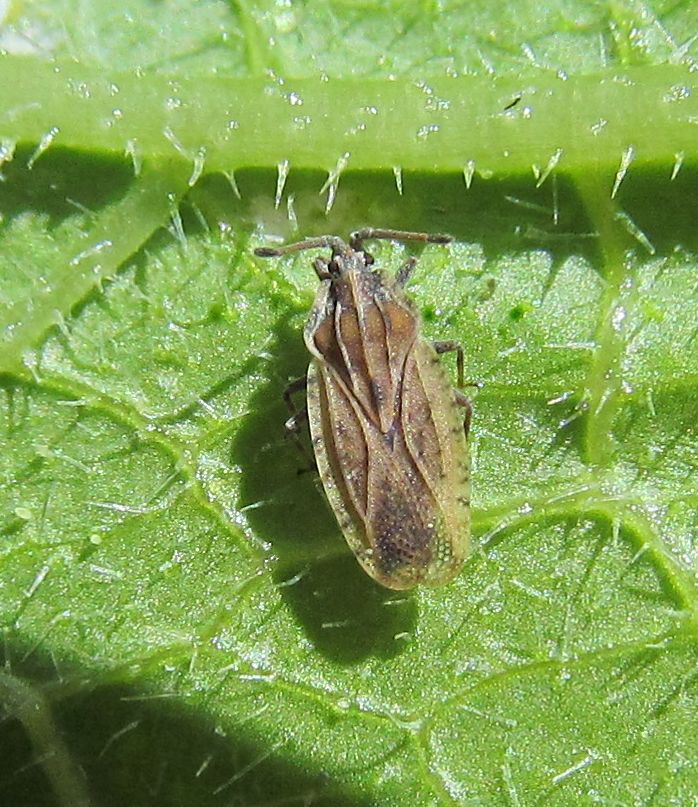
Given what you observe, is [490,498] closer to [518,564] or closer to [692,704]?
[518,564]

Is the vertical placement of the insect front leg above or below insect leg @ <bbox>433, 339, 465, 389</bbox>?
below

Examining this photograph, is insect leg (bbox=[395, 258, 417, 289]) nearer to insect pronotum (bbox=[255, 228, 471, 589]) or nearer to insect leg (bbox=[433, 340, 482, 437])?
insect pronotum (bbox=[255, 228, 471, 589])

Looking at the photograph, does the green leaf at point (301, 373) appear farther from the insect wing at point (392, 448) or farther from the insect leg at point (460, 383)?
the insect wing at point (392, 448)

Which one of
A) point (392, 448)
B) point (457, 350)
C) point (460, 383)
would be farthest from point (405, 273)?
point (392, 448)

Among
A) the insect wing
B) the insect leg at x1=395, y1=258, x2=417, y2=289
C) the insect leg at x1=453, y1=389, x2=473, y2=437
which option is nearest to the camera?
the insect wing

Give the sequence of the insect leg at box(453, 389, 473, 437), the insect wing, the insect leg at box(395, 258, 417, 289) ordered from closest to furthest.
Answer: the insect wing, the insect leg at box(453, 389, 473, 437), the insect leg at box(395, 258, 417, 289)

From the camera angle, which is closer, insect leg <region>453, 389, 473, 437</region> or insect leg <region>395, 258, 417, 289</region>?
insect leg <region>453, 389, 473, 437</region>

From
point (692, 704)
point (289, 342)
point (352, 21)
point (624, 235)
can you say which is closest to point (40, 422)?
point (289, 342)

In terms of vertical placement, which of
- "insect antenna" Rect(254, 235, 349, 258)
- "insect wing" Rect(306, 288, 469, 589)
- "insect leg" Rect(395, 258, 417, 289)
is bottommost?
"insect wing" Rect(306, 288, 469, 589)

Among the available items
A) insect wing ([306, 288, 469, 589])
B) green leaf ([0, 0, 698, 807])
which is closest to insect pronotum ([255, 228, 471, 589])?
insect wing ([306, 288, 469, 589])
